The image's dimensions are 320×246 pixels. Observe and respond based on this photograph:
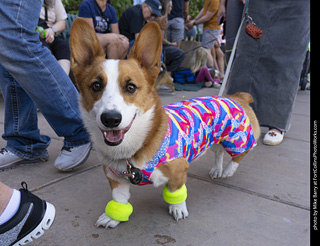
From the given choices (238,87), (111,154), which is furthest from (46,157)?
(238,87)

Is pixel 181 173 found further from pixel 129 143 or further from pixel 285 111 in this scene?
pixel 285 111

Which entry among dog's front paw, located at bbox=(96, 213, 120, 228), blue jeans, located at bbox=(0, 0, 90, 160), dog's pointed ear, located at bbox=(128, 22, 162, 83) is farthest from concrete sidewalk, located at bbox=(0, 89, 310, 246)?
dog's pointed ear, located at bbox=(128, 22, 162, 83)

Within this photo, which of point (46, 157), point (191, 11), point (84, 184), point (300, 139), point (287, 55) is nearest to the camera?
point (84, 184)

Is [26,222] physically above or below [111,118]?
below

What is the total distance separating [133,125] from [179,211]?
0.69m

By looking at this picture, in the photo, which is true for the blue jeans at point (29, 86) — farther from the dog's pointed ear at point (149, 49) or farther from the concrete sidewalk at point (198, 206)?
the dog's pointed ear at point (149, 49)

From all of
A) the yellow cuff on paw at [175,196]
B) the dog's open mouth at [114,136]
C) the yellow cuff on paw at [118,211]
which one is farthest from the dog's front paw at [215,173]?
the dog's open mouth at [114,136]

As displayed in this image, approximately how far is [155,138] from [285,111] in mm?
2464

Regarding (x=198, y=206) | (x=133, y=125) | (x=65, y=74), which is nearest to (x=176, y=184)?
(x=198, y=206)

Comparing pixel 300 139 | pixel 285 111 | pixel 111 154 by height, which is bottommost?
pixel 300 139

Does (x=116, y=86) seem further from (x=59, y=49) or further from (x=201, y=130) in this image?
(x=59, y=49)

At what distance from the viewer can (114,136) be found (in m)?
1.68

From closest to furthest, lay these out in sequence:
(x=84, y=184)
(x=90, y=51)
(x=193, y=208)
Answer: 1. (x=90, y=51)
2. (x=193, y=208)
3. (x=84, y=184)

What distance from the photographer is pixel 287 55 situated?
349 centimetres
